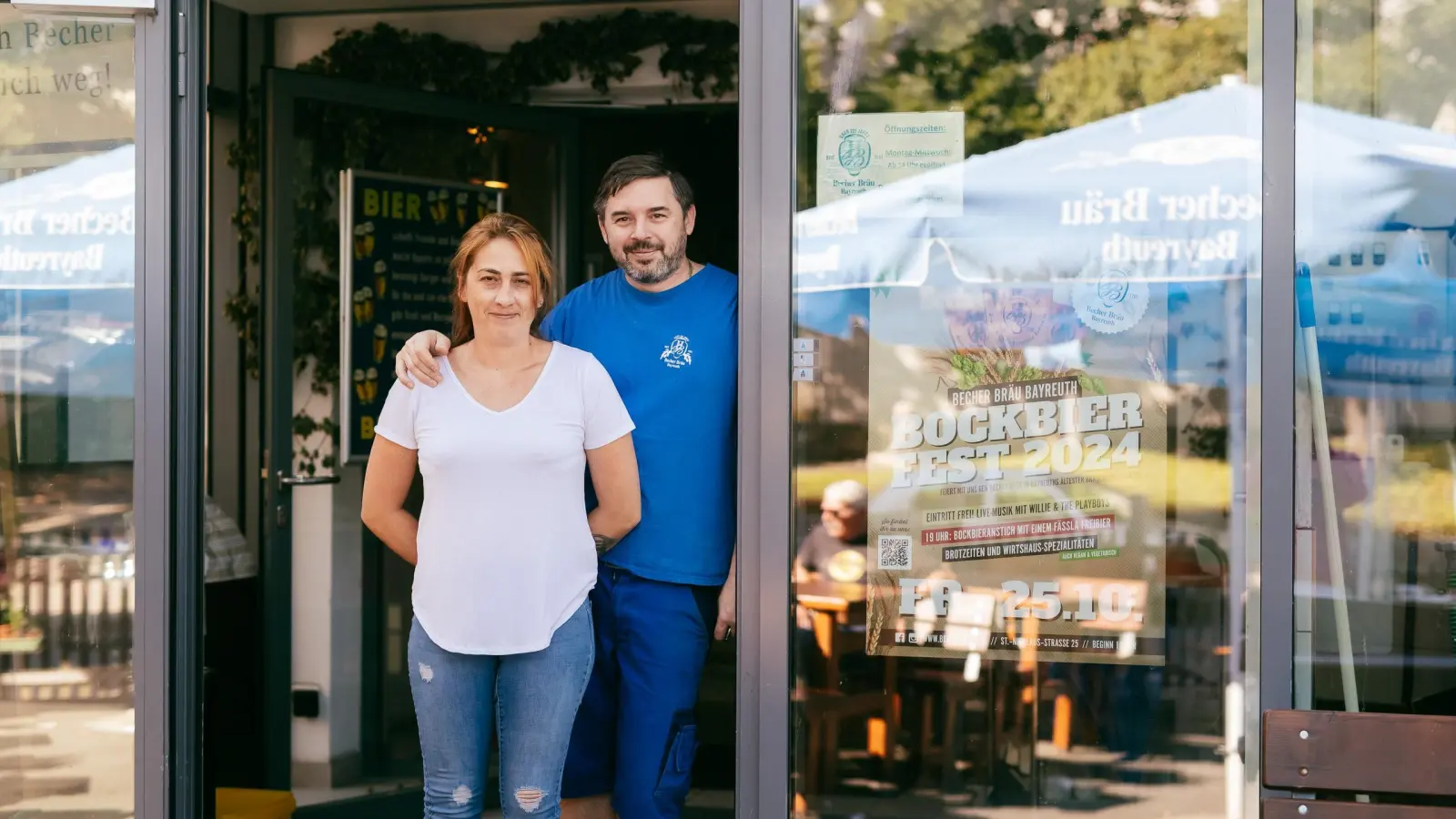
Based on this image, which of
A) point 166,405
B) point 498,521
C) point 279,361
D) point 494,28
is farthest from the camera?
point 494,28

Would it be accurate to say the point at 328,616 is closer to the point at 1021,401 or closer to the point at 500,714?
the point at 500,714

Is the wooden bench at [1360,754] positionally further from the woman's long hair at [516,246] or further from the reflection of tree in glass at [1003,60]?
the woman's long hair at [516,246]

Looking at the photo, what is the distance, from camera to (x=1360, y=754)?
247cm

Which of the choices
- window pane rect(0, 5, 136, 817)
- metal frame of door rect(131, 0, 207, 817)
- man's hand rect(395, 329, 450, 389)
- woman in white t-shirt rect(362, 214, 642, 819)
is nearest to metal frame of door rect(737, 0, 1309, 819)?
woman in white t-shirt rect(362, 214, 642, 819)

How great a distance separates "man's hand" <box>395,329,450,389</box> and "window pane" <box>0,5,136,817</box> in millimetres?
661

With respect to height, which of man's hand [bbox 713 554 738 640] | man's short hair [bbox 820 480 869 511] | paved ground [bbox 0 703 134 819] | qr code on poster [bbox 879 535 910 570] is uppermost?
man's short hair [bbox 820 480 869 511]

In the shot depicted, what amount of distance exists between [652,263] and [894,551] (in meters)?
0.78

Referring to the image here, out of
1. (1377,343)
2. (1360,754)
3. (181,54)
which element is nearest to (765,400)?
(1377,343)

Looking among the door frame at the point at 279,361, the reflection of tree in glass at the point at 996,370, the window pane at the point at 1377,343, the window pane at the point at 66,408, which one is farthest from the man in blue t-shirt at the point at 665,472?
the door frame at the point at 279,361

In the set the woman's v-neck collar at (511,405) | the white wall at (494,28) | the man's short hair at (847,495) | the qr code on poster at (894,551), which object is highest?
the white wall at (494,28)

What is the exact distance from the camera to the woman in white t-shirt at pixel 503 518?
258 centimetres

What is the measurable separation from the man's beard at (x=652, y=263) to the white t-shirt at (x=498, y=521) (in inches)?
15.3

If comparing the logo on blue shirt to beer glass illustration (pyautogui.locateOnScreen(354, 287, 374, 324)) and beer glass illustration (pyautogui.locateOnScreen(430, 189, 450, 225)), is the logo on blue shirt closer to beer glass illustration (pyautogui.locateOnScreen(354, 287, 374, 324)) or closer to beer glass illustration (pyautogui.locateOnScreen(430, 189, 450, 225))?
beer glass illustration (pyautogui.locateOnScreen(354, 287, 374, 324))

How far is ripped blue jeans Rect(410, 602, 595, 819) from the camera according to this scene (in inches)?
103
